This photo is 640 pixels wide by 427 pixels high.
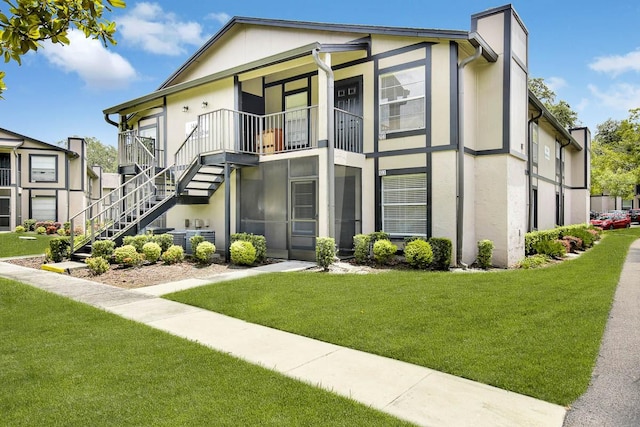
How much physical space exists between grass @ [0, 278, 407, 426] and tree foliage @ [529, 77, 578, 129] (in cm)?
3789

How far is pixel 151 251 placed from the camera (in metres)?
11.1

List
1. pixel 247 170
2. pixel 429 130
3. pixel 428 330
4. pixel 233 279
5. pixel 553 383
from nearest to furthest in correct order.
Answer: pixel 553 383, pixel 428 330, pixel 233 279, pixel 429 130, pixel 247 170

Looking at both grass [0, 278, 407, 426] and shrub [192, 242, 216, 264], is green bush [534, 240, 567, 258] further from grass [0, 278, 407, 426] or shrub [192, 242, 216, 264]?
grass [0, 278, 407, 426]

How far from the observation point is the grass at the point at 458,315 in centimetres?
398

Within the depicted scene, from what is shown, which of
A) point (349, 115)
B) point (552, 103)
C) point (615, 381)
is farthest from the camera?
point (552, 103)

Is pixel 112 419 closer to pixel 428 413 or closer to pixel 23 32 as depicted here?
pixel 428 413

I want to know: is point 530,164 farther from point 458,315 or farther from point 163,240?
point 163,240

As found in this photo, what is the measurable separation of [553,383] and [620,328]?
238 cm

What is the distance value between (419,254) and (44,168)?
28886 mm

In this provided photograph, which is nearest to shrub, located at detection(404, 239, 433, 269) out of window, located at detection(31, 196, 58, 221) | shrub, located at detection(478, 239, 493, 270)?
shrub, located at detection(478, 239, 493, 270)

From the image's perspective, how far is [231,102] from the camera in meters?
13.5

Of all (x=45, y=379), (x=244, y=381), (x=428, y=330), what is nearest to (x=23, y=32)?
(x=45, y=379)

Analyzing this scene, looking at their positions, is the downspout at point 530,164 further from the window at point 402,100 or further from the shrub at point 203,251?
the shrub at point 203,251

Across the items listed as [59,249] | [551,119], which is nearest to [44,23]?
[59,249]
